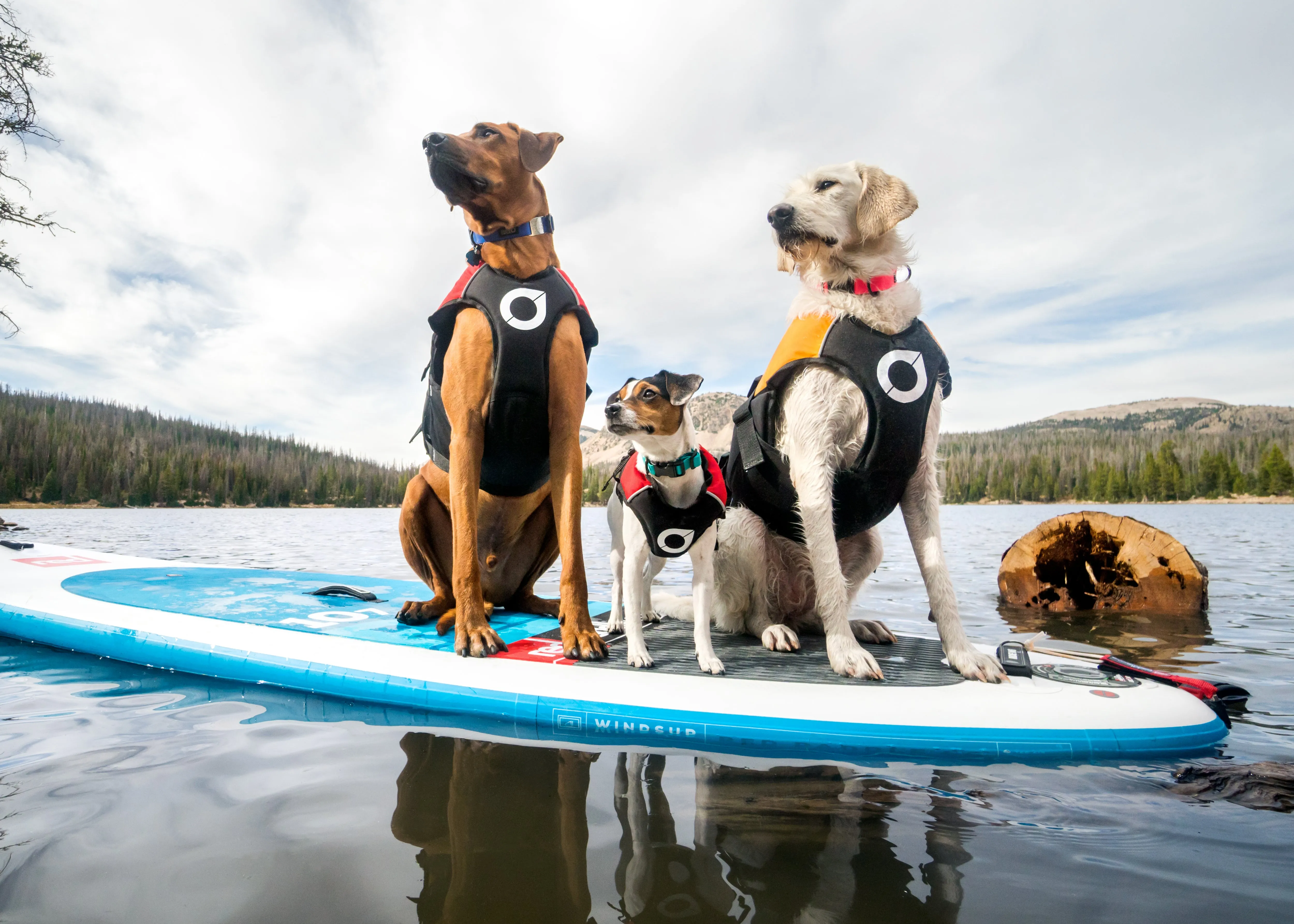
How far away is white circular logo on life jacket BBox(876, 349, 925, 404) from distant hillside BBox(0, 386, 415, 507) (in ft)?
230

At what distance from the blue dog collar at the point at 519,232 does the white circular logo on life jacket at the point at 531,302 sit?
37cm

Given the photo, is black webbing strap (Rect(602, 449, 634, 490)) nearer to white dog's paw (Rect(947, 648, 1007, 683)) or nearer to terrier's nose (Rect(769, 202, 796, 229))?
terrier's nose (Rect(769, 202, 796, 229))

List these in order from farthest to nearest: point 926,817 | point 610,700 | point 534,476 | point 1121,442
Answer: point 1121,442, point 534,476, point 610,700, point 926,817

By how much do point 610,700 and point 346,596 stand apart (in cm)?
336

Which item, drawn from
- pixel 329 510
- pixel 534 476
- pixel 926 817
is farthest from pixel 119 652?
pixel 329 510

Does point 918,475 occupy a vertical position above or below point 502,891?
above

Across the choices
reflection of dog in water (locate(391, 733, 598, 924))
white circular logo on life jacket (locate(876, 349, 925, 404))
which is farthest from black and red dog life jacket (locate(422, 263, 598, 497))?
white circular logo on life jacket (locate(876, 349, 925, 404))

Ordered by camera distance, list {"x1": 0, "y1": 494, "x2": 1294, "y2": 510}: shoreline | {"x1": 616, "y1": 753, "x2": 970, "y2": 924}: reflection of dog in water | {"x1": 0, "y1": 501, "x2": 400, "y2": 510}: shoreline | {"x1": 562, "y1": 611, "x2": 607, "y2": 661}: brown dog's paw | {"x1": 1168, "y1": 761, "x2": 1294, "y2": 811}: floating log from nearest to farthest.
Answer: {"x1": 616, "y1": 753, "x2": 970, "y2": 924}: reflection of dog in water, {"x1": 1168, "y1": 761, "x2": 1294, "y2": 811}: floating log, {"x1": 562, "y1": 611, "x2": 607, "y2": 661}: brown dog's paw, {"x1": 0, "y1": 501, "x2": 400, "y2": 510}: shoreline, {"x1": 0, "y1": 494, "x2": 1294, "y2": 510}: shoreline

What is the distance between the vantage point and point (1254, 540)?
711 inches

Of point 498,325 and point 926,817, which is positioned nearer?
point 926,817

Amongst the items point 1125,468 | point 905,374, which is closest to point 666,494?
point 905,374

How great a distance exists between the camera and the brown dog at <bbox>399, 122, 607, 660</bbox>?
12.2ft

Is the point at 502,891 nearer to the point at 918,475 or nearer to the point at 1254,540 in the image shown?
the point at 918,475

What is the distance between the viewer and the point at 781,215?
346 cm
